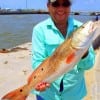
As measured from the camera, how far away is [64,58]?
142 inches

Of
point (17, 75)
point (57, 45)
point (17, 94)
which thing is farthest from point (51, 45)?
point (17, 75)

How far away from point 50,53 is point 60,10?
0.45m

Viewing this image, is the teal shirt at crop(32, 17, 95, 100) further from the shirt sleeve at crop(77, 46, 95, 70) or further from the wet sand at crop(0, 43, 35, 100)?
the wet sand at crop(0, 43, 35, 100)

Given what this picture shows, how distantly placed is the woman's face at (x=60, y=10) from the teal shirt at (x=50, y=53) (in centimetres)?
8

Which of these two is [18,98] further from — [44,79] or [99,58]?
[99,58]

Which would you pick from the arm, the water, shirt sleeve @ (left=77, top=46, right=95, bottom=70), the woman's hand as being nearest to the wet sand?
the water

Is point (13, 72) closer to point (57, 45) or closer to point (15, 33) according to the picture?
point (57, 45)

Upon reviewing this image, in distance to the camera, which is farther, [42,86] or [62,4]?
[62,4]

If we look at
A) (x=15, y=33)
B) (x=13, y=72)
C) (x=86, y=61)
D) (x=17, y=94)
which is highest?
(x=86, y=61)

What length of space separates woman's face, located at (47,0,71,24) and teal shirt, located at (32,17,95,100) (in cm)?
8

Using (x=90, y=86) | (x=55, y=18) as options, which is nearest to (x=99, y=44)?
(x=90, y=86)

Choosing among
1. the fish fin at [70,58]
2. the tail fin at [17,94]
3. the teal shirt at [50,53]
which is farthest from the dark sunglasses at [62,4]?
the tail fin at [17,94]

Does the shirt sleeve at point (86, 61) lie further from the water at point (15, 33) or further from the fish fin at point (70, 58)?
the water at point (15, 33)

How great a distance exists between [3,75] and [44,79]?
7420mm
